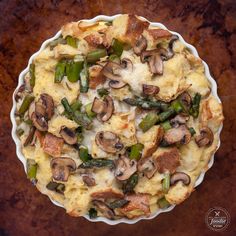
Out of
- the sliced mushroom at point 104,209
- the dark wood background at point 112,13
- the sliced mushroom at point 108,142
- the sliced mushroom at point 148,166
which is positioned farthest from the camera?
the dark wood background at point 112,13

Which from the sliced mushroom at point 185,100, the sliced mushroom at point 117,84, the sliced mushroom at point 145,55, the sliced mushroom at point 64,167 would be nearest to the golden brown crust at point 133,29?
the sliced mushroom at point 145,55

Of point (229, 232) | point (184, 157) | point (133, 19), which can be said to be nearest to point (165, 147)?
point (184, 157)

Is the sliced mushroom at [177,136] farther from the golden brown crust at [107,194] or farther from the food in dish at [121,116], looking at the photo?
the golden brown crust at [107,194]

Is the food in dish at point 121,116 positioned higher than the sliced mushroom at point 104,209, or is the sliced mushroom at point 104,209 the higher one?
the food in dish at point 121,116

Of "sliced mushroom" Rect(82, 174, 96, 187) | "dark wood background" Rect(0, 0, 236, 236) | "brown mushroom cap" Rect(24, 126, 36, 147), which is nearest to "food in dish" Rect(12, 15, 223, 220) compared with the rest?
"sliced mushroom" Rect(82, 174, 96, 187)

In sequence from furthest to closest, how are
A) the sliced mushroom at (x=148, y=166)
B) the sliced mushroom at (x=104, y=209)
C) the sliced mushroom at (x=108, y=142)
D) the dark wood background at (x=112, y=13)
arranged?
1. the dark wood background at (x=112, y=13)
2. the sliced mushroom at (x=104, y=209)
3. the sliced mushroom at (x=148, y=166)
4. the sliced mushroom at (x=108, y=142)

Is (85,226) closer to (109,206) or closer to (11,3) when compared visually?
(109,206)
